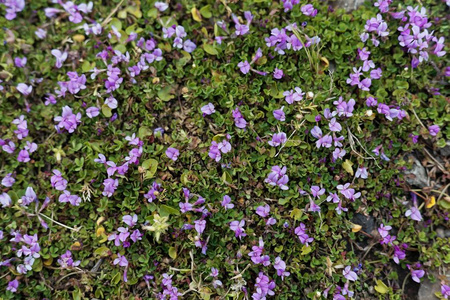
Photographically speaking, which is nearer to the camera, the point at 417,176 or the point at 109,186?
the point at 109,186

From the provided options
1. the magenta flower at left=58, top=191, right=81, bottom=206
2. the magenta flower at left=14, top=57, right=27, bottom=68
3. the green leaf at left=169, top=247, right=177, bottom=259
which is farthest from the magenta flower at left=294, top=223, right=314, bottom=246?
the magenta flower at left=14, top=57, right=27, bottom=68

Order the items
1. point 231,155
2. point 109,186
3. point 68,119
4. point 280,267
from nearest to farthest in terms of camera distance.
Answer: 1. point 280,267
2. point 109,186
3. point 231,155
4. point 68,119

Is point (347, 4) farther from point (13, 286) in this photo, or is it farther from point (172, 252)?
point (13, 286)

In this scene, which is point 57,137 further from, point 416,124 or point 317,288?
point 416,124

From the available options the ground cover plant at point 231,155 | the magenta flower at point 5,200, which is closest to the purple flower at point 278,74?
the ground cover plant at point 231,155

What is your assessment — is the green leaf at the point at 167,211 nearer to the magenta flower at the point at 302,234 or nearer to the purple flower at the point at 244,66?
the magenta flower at the point at 302,234

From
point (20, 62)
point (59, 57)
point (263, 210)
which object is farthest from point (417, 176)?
point (20, 62)

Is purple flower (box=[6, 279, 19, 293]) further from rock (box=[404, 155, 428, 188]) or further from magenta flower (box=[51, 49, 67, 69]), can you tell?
rock (box=[404, 155, 428, 188])
